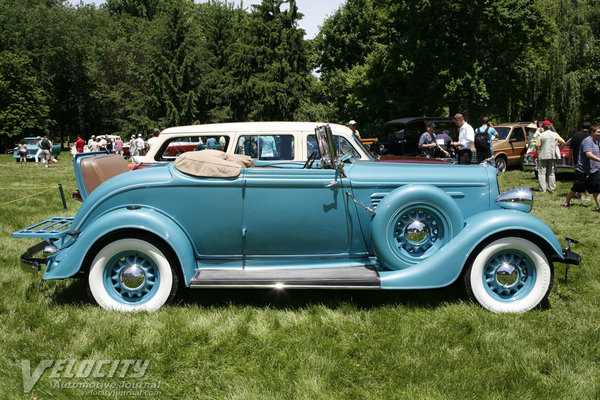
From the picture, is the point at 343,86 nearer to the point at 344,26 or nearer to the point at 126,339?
the point at 344,26

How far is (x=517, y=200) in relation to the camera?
4262 mm

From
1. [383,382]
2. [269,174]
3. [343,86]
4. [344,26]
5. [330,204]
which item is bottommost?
[383,382]

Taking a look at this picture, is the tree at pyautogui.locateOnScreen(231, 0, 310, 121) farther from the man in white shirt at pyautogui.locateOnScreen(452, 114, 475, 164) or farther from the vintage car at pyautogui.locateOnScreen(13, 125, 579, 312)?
the vintage car at pyautogui.locateOnScreen(13, 125, 579, 312)

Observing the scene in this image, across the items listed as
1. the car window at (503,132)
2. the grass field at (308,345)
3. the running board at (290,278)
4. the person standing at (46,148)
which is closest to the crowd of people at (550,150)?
the car window at (503,132)

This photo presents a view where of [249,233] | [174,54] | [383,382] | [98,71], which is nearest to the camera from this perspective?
[383,382]

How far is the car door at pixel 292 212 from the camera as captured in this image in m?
4.01

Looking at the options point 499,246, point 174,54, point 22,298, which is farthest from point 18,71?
point 499,246

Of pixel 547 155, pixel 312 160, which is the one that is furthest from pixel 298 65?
pixel 312 160

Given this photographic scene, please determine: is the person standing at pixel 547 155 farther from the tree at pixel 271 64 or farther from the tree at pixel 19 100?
the tree at pixel 19 100

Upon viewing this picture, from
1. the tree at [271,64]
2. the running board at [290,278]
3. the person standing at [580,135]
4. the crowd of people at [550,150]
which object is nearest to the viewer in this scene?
the running board at [290,278]

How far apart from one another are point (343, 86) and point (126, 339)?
36745 mm

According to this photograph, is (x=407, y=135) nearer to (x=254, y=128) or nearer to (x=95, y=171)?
(x=254, y=128)

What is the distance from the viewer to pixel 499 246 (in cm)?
384

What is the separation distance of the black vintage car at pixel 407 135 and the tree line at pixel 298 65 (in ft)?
21.5
